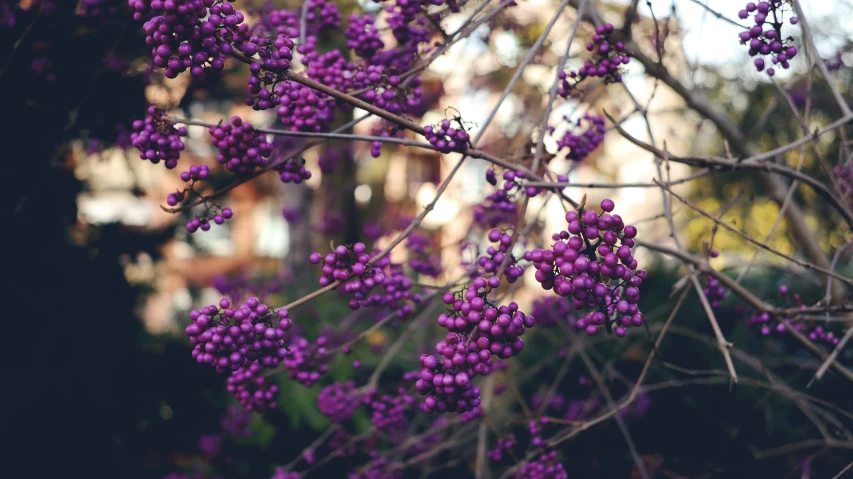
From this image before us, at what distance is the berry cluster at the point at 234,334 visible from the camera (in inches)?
55.6

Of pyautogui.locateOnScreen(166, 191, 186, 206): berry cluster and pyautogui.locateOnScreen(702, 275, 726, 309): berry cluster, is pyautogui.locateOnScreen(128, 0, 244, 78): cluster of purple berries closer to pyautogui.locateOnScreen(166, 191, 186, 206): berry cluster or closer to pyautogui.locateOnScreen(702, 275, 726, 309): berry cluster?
pyautogui.locateOnScreen(166, 191, 186, 206): berry cluster

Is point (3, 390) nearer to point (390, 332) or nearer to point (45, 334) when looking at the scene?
point (45, 334)

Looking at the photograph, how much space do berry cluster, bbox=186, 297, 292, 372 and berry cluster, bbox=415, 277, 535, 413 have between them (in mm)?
434

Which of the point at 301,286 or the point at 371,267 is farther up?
the point at 371,267

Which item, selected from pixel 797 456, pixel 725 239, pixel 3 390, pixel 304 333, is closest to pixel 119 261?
pixel 3 390

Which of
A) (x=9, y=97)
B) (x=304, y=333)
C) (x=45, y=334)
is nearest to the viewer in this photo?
(x=9, y=97)

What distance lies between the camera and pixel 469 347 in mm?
1265

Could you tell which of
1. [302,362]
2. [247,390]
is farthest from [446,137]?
[247,390]

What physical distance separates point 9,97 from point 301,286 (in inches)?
127

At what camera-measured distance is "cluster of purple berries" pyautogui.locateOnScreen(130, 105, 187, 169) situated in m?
1.70

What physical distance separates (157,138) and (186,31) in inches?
19.7

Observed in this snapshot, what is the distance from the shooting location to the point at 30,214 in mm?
3086

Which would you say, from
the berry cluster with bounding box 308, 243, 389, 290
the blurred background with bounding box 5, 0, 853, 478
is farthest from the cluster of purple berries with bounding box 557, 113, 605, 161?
the berry cluster with bounding box 308, 243, 389, 290

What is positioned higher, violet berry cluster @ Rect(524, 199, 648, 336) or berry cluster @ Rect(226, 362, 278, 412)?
violet berry cluster @ Rect(524, 199, 648, 336)
